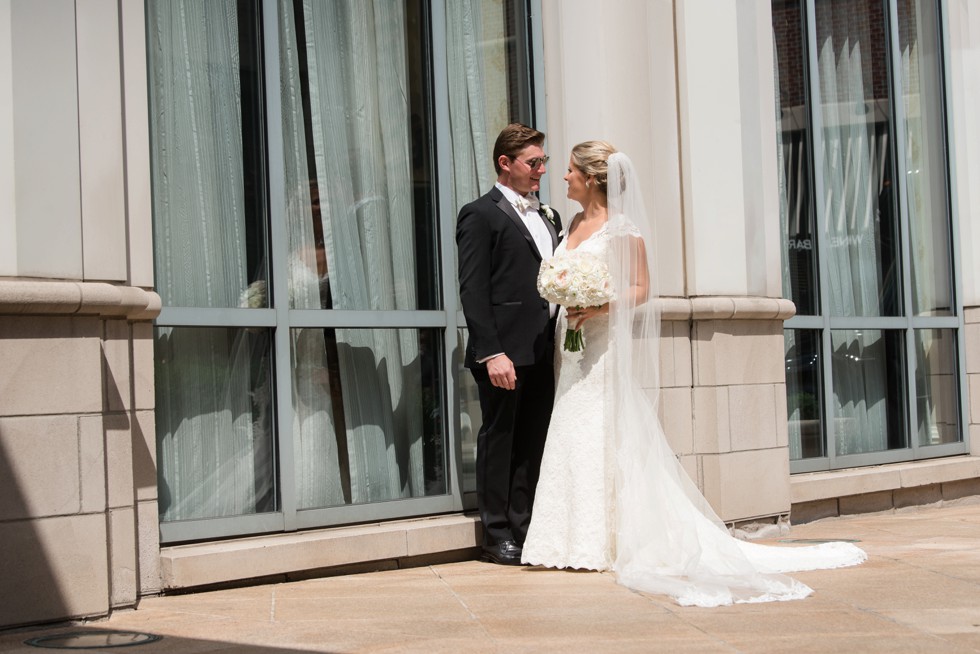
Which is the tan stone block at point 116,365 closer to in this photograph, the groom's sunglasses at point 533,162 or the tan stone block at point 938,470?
the groom's sunglasses at point 533,162

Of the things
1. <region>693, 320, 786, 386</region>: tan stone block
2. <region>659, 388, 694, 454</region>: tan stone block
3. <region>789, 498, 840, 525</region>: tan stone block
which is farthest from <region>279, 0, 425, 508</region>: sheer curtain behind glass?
<region>789, 498, 840, 525</region>: tan stone block

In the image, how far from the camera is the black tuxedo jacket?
20.2 feet

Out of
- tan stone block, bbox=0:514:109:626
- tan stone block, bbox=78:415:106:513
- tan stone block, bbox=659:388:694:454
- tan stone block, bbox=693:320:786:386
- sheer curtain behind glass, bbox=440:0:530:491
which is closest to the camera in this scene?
tan stone block, bbox=0:514:109:626

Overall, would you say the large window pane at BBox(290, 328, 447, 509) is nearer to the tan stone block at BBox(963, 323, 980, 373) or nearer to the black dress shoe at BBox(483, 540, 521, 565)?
the black dress shoe at BBox(483, 540, 521, 565)

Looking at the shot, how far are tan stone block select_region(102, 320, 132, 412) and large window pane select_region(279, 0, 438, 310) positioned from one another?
1.21m

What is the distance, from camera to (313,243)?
6.29m

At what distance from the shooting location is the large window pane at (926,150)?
30.9 feet

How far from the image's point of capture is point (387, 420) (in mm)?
6480

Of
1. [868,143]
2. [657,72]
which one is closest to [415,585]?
[657,72]

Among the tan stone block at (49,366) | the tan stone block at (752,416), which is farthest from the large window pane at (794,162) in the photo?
the tan stone block at (49,366)

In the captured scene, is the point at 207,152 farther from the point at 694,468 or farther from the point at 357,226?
the point at 694,468

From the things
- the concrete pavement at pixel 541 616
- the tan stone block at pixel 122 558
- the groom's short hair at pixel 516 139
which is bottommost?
the concrete pavement at pixel 541 616

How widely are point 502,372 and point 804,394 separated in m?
3.23

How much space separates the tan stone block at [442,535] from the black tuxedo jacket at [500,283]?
85cm
